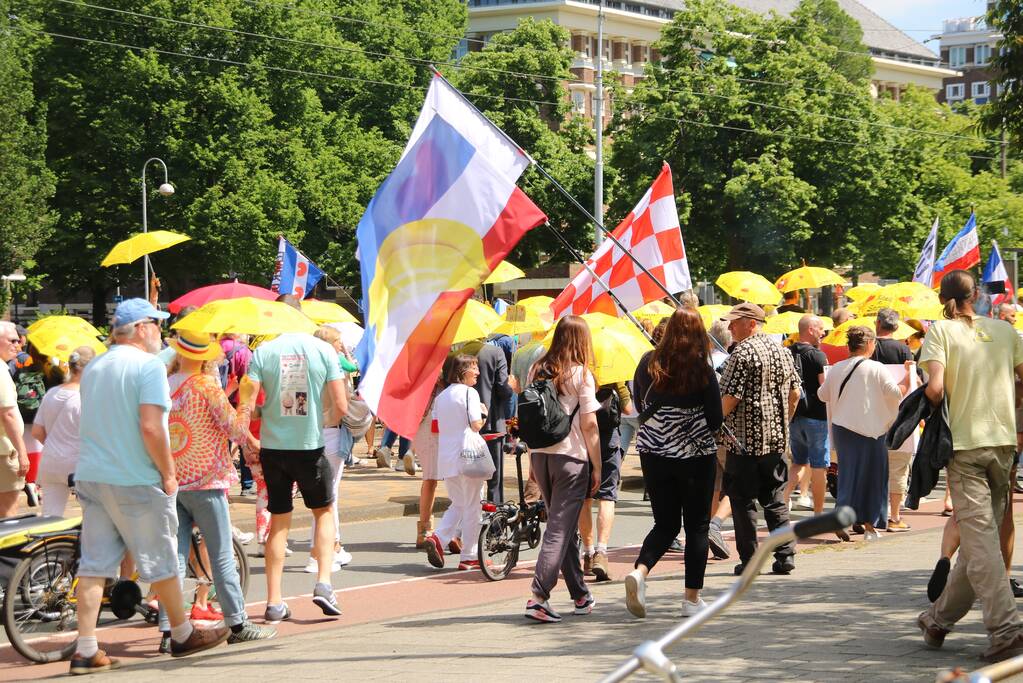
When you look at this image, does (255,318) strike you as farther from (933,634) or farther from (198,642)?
(933,634)

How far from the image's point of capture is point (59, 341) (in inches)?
452

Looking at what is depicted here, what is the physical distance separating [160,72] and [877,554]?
37406 mm

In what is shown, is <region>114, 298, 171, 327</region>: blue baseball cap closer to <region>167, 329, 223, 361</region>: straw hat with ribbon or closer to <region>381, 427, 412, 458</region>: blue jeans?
<region>167, 329, 223, 361</region>: straw hat with ribbon

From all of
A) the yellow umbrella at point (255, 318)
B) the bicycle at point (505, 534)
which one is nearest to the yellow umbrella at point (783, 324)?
the bicycle at point (505, 534)

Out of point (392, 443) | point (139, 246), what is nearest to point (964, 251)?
point (392, 443)

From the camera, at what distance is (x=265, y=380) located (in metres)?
8.34

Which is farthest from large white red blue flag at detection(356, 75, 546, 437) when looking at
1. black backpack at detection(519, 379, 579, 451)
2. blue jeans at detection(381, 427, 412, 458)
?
blue jeans at detection(381, 427, 412, 458)

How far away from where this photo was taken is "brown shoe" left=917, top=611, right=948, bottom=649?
22.8 feet

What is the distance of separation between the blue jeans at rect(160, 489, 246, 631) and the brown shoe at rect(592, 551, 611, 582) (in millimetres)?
2871

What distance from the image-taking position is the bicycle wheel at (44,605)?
7.69 m

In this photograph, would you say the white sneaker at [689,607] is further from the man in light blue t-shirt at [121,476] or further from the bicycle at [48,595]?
the man in light blue t-shirt at [121,476]

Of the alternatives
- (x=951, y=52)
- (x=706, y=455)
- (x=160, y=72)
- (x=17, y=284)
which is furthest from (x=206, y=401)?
(x=951, y=52)

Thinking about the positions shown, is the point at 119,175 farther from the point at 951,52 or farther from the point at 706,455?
the point at 951,52

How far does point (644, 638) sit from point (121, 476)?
2.84 metres
